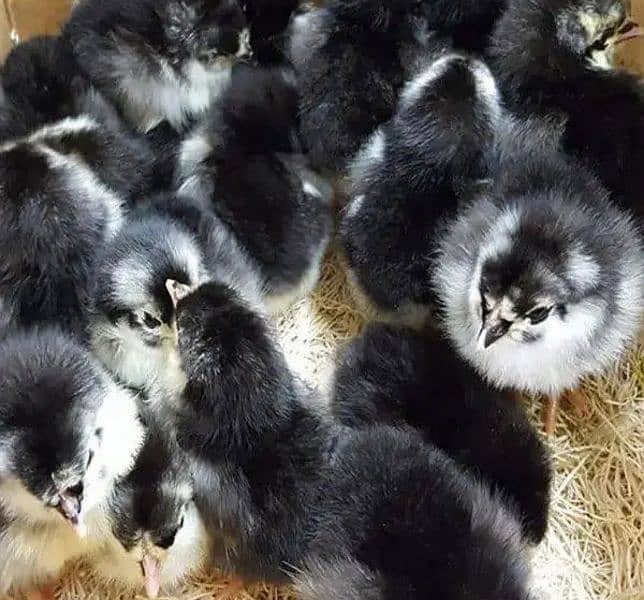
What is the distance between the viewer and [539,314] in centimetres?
159

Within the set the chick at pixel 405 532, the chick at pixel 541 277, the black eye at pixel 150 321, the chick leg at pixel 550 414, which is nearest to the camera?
the chick at pixel 405 532

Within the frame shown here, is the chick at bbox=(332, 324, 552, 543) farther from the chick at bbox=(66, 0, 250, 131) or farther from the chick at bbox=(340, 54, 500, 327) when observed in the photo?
the chick at bbox=(66, 0, 250, 131)

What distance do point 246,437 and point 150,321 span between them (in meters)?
0.27

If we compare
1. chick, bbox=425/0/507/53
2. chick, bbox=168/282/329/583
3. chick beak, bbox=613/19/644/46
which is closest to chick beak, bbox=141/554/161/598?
chick, bbox=168/282/329/583

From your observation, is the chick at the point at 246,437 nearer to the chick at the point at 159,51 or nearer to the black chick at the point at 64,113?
the black chick at the point at 64,113

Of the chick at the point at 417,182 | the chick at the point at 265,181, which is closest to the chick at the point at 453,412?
the chick at the point at 417,182

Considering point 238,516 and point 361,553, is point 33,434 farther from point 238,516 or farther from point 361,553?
point 361,553

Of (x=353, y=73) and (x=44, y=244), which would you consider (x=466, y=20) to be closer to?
(x=353, y=73)

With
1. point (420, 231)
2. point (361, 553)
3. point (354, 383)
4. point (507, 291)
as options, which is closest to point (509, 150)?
point (420, 231)

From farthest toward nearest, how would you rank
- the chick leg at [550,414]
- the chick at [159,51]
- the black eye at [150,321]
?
the chick at [159,51] < the chick leg at [550,414] < the black eye at [150,321]

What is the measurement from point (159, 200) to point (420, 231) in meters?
0.46

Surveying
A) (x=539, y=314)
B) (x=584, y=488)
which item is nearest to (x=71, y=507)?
(x=539, y=314)

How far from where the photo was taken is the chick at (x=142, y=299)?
1.68 m

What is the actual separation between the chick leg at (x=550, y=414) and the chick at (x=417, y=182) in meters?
0.26
